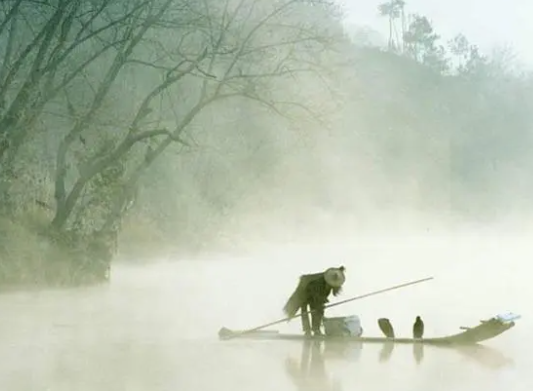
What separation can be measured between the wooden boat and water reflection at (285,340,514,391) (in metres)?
0.07

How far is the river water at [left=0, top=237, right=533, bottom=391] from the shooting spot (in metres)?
9.24

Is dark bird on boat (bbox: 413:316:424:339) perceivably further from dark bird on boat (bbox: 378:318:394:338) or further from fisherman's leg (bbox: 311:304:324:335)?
fisherman's leg (bbox: 311:304:324:335)

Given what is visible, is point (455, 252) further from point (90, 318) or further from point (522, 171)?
point (522, 171)

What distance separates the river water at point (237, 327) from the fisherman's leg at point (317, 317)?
39cm

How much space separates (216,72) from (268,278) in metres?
9.89

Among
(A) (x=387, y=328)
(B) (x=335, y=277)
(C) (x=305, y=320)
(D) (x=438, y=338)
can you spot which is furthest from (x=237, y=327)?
(D) (x=438, y=338)

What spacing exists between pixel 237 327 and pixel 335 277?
5.95ft

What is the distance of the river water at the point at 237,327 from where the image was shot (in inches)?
364

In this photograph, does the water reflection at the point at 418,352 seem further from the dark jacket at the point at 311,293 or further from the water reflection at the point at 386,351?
the dark jacket at the point at 311,293

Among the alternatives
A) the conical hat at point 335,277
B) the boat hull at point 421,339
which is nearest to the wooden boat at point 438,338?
the boat hull at point 421,339

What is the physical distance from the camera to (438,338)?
37.3 feet

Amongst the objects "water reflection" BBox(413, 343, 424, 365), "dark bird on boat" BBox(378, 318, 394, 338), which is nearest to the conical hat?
"dark bird on boat" BBox(378, 318, 394, 338)

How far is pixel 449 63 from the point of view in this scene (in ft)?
210

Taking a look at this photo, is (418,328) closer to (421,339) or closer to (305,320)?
(421,339)
